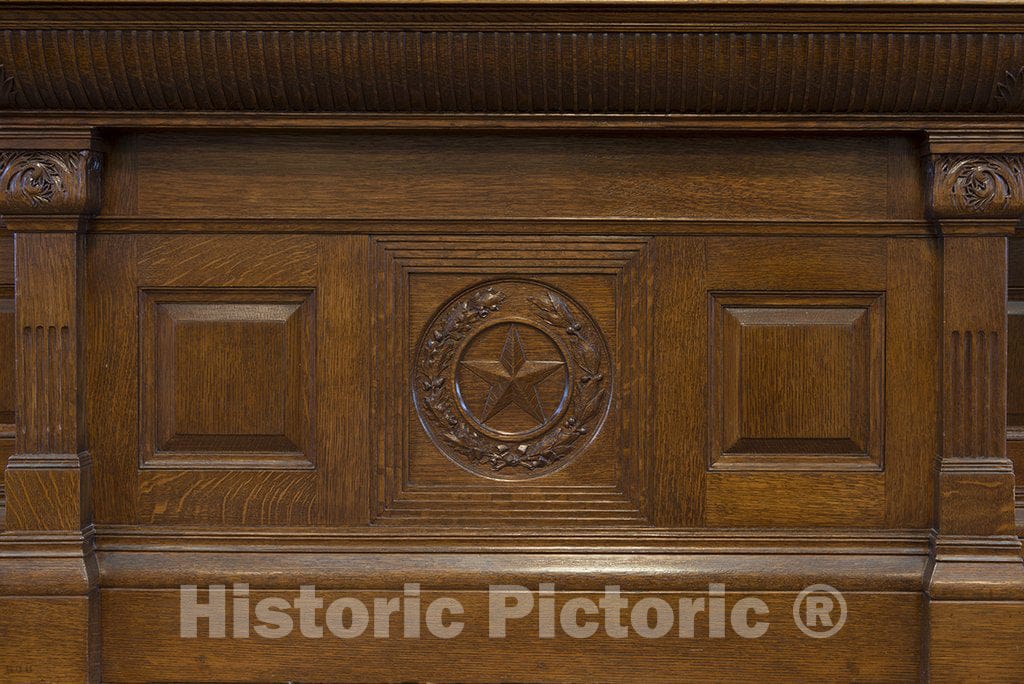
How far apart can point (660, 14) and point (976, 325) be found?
53 cm

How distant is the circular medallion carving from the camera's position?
1.14m

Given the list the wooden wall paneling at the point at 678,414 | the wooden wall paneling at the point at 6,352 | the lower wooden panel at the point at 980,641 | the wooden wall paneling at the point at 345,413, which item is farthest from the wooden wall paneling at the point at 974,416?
the wooden wall paneling at the point at 6,352

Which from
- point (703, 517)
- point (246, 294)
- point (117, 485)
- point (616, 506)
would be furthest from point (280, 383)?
point (703, 517)

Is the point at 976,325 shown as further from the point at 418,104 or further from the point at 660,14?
the point at 418,104

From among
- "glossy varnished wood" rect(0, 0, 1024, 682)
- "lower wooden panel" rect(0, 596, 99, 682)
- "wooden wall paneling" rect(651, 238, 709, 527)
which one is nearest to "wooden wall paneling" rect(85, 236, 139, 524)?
"glossy varnished wood" rect(0, 0, 1024, 682)

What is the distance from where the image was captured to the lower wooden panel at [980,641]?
42.1 inches

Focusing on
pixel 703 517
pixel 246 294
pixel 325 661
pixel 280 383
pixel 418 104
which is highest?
pixel 418 104

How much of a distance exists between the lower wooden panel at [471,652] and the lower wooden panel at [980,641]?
9 cm

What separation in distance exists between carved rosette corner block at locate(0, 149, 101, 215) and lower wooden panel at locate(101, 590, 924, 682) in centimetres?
48

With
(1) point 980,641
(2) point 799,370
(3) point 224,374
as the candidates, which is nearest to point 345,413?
(3) point 224,374

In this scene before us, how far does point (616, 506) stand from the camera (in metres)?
1.13

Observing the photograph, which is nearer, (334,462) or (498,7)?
(498,7)

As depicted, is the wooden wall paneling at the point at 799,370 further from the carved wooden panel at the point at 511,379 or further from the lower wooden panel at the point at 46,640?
the lower wooden panel at the point at 46,640

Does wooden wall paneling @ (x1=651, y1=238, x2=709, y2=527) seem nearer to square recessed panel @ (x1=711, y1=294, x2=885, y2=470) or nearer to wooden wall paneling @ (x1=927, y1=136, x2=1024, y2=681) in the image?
square recessed panel @ (x1=711, y1=294, x2=885, y2=470)
